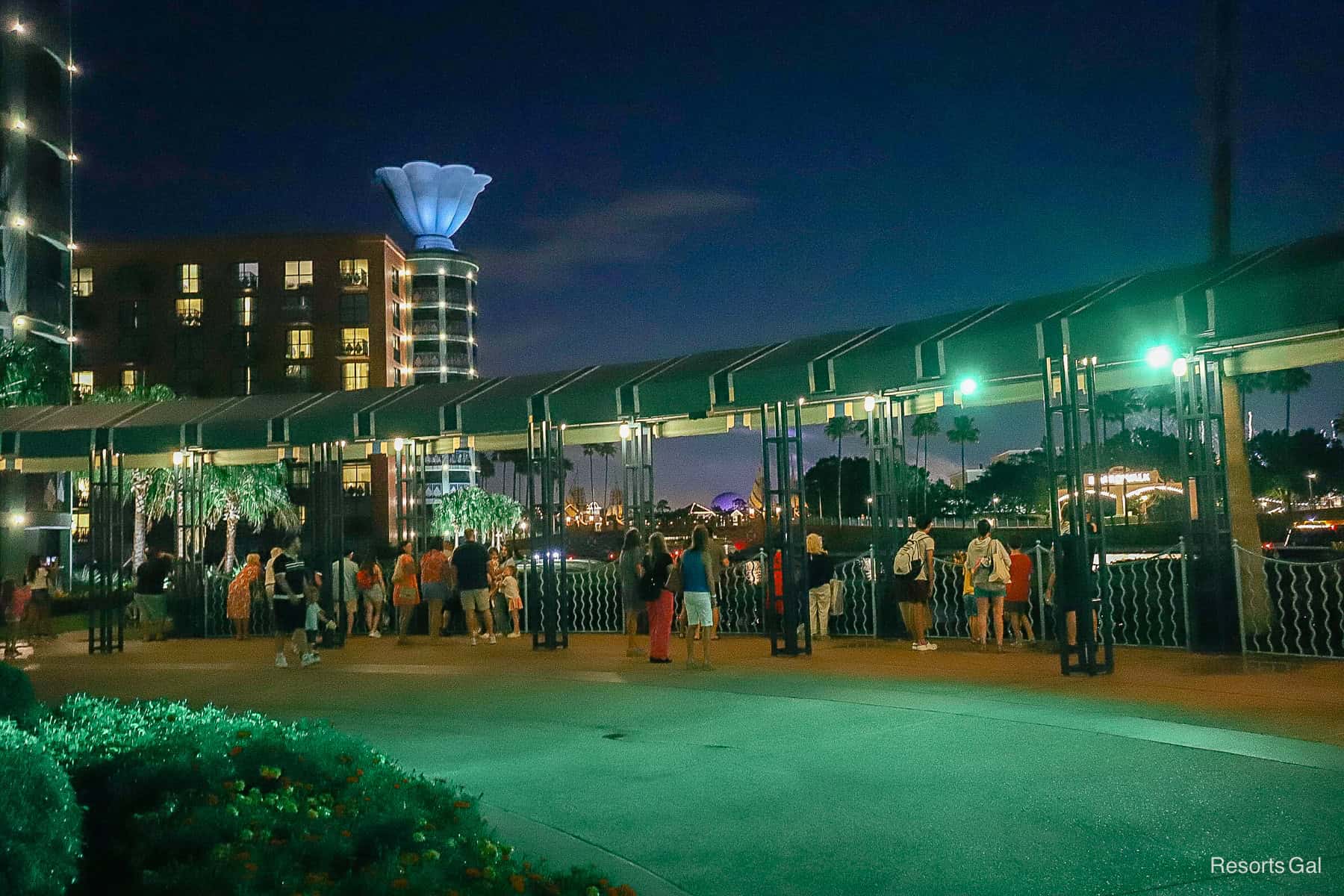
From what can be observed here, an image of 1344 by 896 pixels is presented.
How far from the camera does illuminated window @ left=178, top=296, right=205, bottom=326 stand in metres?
89.1

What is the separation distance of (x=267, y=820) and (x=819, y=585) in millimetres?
12387

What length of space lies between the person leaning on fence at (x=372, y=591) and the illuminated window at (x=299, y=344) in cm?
7428

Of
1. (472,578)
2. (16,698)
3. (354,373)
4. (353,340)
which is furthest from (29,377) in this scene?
(354,373)

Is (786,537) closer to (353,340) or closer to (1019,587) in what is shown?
(1019,587)

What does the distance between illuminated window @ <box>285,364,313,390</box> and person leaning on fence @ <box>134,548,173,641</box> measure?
7220cm

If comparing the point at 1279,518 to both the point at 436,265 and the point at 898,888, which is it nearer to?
the point at 898,888

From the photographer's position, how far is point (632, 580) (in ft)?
55.1

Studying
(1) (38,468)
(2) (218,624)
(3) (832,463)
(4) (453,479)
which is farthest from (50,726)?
(3) (832,463)

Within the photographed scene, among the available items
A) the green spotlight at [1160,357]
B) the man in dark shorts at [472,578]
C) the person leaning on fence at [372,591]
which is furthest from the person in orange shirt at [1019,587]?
the person leaning on fence at [372,591]

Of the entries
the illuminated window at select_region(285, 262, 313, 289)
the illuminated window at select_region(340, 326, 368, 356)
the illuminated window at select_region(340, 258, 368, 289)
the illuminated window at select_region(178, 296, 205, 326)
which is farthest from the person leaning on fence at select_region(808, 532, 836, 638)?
the illuminated window at select_region(178, 296, 205, 326)

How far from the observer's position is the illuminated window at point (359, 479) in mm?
90312

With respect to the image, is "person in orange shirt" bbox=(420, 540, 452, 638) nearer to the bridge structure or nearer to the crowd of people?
the crowd of people

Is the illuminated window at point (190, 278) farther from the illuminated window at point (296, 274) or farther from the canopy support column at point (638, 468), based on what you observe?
the canopy support column at point (638, 468)

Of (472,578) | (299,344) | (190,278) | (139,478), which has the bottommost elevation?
(472,578)
